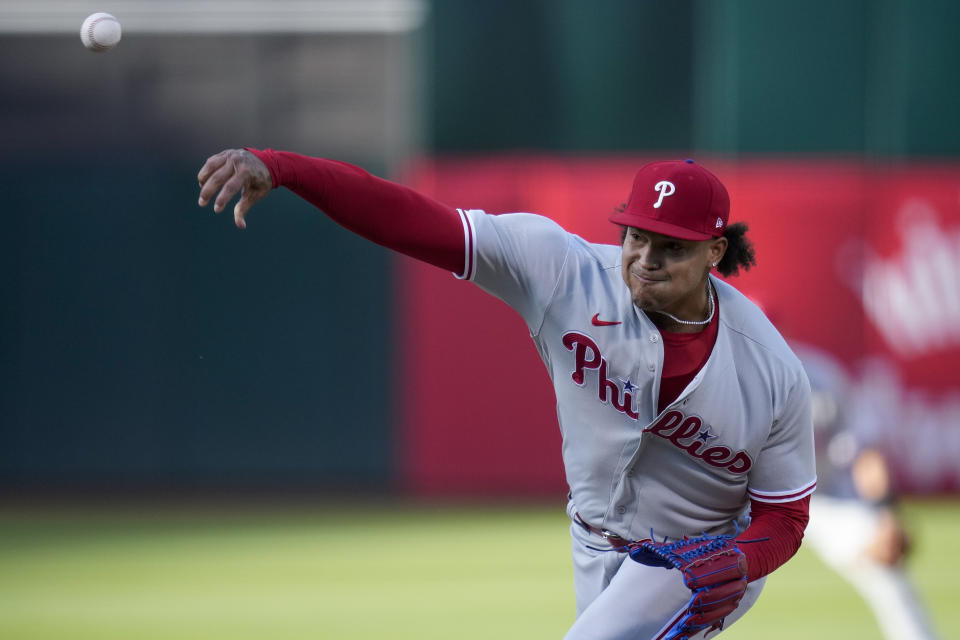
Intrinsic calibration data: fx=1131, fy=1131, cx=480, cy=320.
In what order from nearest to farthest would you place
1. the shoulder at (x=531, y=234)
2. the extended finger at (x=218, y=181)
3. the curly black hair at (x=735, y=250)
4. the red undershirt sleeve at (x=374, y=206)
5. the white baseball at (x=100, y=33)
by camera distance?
the extended finger at (x=218, y=181), the red undershirt sleeve at (x=374, y=206), the shoulder at (x=531, y=234), the white baseball at (x=100, y=33), the curly black hair at (x=735, y=250)

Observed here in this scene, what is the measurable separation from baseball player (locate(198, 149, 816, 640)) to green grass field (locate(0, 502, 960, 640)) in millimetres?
2787

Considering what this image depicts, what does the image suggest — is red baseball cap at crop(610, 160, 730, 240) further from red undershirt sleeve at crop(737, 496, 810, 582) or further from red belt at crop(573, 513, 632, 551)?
red belt at crop(573, 513, 632, 551)

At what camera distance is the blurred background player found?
5.21 metres

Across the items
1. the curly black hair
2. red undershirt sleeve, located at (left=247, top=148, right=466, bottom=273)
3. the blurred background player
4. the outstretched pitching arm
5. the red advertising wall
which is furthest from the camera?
the red advertising wall

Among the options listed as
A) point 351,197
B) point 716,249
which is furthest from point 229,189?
point 716,249

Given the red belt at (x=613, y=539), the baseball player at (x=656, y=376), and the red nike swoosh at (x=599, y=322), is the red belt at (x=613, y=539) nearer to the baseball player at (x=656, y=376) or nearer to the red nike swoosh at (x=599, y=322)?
the baseball player at (x=656, y=376)

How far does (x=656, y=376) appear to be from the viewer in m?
3.30

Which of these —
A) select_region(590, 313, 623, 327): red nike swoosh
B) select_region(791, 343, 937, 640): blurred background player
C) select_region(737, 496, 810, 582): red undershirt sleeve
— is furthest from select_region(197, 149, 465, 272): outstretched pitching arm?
select_region(791, 343, 937, 640): blurred background player

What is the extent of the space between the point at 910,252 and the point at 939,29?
7.85ft

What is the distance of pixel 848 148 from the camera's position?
11.0 metres

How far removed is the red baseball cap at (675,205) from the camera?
10.4 ft

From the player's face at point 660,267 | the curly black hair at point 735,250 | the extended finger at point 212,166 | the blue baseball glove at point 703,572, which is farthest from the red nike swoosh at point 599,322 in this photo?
the extended finger at point 212,166

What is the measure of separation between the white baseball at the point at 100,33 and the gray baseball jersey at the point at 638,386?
119cm

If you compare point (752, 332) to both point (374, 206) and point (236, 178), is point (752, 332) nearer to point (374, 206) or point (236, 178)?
point (374, 206)
